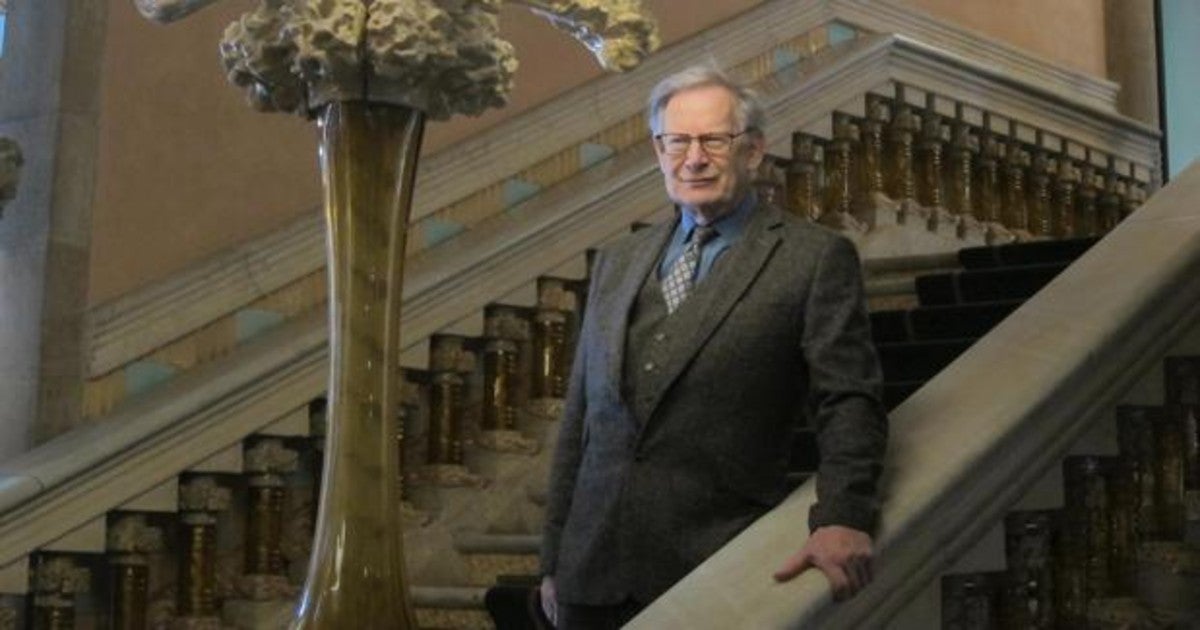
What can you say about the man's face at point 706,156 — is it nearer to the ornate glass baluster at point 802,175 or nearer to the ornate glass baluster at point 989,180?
the ornate glass baluster at point 802,175

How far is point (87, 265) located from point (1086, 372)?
263cm

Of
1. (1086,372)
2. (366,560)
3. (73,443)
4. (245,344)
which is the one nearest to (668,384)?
(366,560)

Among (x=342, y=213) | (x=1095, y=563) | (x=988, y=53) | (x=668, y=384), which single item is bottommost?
(x=1095, y=563)

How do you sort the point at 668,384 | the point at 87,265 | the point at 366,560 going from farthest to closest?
1. the point at 87,265
2. the point at 668,384
3. the point at 366,560

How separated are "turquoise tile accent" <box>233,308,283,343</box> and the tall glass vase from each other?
2.30 metres

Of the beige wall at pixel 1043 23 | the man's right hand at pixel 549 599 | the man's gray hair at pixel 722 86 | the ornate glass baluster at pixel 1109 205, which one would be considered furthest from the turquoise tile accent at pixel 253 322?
the ornate glass baluster at pixel 1109 205

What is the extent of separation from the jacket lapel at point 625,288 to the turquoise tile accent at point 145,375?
82.9 inches

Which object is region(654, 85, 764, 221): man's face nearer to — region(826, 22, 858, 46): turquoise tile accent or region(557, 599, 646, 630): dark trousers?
region(557, 599, 646, 630): dark trousers

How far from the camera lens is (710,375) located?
2.60 metres

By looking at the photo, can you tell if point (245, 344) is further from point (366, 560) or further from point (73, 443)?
point (366, 560)

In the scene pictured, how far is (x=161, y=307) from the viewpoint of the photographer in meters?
4.69

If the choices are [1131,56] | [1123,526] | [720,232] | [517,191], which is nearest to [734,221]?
[720,232]

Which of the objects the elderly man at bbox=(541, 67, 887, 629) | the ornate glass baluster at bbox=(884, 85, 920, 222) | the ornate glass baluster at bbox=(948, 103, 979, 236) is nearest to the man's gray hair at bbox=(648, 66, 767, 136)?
the elderly man at bbox=(541, 67, 887, 629)

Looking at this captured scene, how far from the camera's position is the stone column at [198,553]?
13.9 feet
